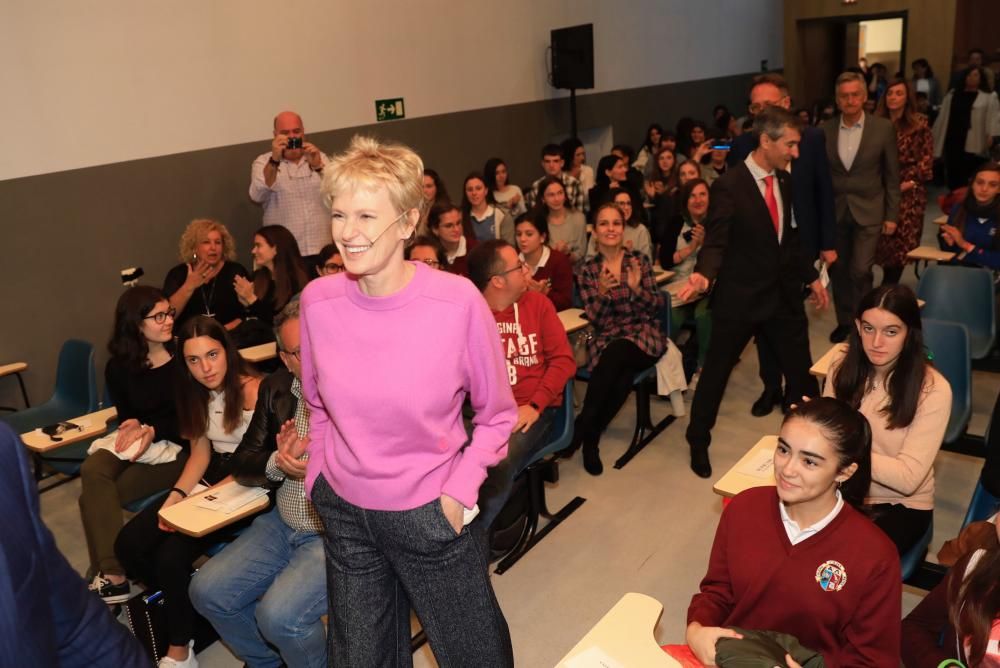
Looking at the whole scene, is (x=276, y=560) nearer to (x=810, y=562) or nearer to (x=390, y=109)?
(x=810, y=562)

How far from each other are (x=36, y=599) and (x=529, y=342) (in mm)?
2790

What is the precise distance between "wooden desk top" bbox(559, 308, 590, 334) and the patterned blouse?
0.07 meters

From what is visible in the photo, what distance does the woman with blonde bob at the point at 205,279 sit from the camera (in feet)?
16.8

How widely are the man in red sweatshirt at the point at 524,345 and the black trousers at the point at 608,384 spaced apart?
708 millimetres

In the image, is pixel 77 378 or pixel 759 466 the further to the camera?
pixel 77 378

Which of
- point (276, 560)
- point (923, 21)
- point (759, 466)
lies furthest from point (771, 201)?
point (923, 21)

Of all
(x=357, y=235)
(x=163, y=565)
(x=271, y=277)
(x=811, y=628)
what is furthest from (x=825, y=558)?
(x=271, y=277)

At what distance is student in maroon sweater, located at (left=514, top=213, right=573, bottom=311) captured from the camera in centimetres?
509

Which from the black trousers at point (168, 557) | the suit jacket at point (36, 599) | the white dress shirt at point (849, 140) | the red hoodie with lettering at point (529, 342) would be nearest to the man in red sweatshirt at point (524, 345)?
the red hoodie with lettering at point (529, 342)

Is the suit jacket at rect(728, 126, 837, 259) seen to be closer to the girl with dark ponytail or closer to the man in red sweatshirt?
the girl with dark ponytail

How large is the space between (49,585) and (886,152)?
17.6ft

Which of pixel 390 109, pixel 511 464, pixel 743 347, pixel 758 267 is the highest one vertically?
pixel 390 109

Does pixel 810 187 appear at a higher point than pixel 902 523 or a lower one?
higher

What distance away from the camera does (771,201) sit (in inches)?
148
